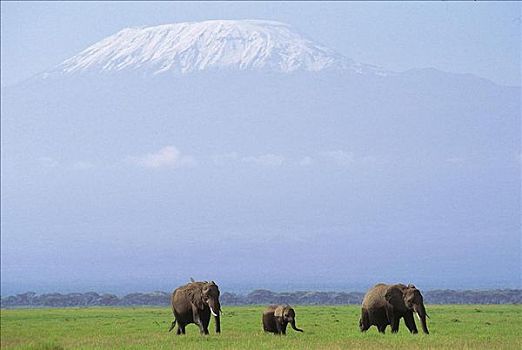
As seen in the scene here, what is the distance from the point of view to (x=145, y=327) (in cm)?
4784

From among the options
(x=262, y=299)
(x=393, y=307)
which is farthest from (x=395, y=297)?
(x=262, y=299)

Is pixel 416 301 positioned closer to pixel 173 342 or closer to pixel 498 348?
pixel 498 348

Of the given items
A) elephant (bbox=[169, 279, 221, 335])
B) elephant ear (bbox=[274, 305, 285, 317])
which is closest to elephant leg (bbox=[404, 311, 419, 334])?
elephant ear (bbox=[274, 305, 285, 317])

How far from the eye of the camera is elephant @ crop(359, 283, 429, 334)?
34.8 m

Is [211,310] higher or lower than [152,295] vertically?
lower

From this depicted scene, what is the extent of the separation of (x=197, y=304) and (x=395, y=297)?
751 centimetres

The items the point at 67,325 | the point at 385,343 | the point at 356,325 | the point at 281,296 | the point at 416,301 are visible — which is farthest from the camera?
the point at 281,296

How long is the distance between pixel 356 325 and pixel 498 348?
15465 millimetres

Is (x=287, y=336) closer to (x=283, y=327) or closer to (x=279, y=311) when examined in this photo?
(x=283, y=327)

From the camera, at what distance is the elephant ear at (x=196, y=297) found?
124 ft

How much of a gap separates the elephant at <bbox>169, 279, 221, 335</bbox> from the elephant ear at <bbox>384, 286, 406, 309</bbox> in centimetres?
618

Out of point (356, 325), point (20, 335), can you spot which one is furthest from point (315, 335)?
point (20, 335)

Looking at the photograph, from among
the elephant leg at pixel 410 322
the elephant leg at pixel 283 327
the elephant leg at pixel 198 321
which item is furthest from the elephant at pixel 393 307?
the elephant leg at pixel 198 321

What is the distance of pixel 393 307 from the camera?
35.6 m
